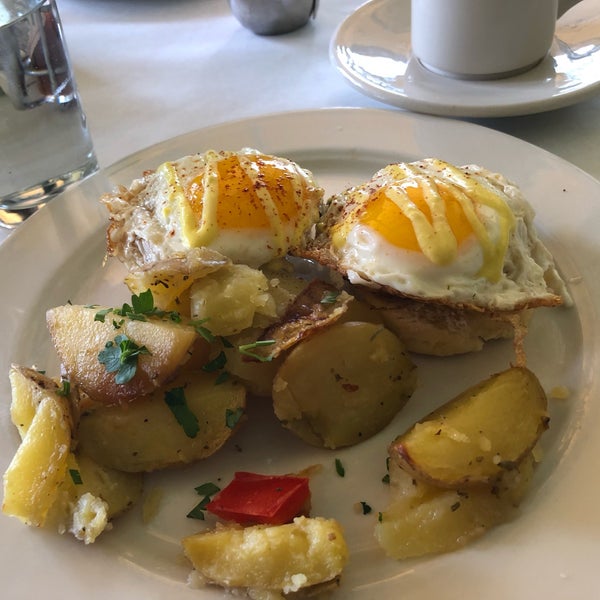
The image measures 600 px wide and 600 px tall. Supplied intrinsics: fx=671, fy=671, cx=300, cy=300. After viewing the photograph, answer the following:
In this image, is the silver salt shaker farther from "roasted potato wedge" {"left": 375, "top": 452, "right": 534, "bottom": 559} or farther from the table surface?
"roasted potato wedge" {"left": 375, "top": 452, "right": 534, "bottom": 559}

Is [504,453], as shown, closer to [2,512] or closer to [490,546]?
[490,546]

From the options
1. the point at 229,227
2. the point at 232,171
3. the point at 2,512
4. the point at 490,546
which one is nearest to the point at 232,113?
the point at 232,171

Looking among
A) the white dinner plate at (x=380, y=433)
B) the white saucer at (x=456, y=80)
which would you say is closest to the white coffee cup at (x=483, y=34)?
the white saucer at (x=456, y=80)

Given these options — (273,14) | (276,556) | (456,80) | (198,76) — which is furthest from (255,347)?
(273,14)

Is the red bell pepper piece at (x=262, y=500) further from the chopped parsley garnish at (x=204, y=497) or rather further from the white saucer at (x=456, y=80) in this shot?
the white saucer at (x=456, y=80)

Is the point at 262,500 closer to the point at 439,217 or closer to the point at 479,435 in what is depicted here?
the point at 479,435

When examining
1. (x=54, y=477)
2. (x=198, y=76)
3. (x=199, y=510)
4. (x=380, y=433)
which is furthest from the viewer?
(x=198, y=76)
